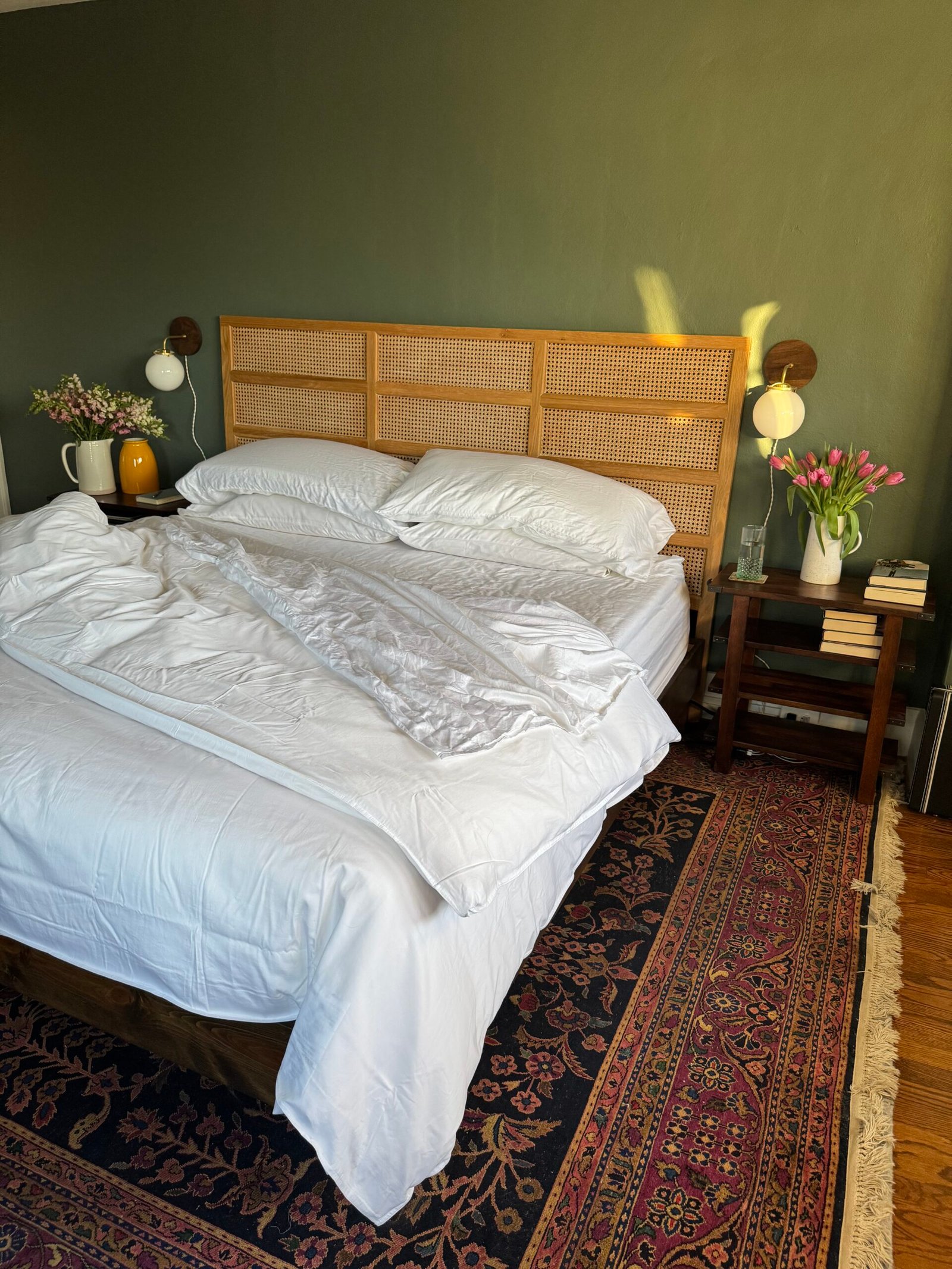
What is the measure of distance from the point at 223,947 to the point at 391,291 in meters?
2.79

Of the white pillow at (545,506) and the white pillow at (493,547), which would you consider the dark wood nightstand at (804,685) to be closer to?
the white pillow at (545,506)

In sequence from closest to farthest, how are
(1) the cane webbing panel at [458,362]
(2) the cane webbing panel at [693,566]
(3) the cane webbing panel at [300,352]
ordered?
(2) the cane webbing panel at [693,566] < (1) the cane webbing panel at [458,362] < (3) the cane webbing panel at [300,352]

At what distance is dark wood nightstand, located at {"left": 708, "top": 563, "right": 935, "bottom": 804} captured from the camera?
2.64 m

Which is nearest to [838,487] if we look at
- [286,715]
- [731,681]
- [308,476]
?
[731,681]

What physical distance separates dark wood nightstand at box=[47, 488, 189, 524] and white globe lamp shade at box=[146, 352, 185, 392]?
0.49 m

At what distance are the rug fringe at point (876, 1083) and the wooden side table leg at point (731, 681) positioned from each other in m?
0.54

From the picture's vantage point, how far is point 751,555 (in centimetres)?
282

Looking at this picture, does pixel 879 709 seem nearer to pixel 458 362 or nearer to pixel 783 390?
pixel 783 390

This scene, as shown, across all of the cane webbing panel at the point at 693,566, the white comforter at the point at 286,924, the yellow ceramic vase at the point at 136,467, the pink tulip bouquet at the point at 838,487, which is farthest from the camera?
the yellow ceramic vase at the point at 136,467

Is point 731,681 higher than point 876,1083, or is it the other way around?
point 731,681

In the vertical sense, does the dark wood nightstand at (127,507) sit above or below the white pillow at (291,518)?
below

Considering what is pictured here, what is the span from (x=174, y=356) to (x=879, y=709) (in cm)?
311

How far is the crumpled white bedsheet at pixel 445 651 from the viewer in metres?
1.66

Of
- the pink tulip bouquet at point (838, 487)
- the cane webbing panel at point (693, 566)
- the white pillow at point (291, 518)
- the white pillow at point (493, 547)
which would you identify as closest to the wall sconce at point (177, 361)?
the white pillow at point (291, 518)
